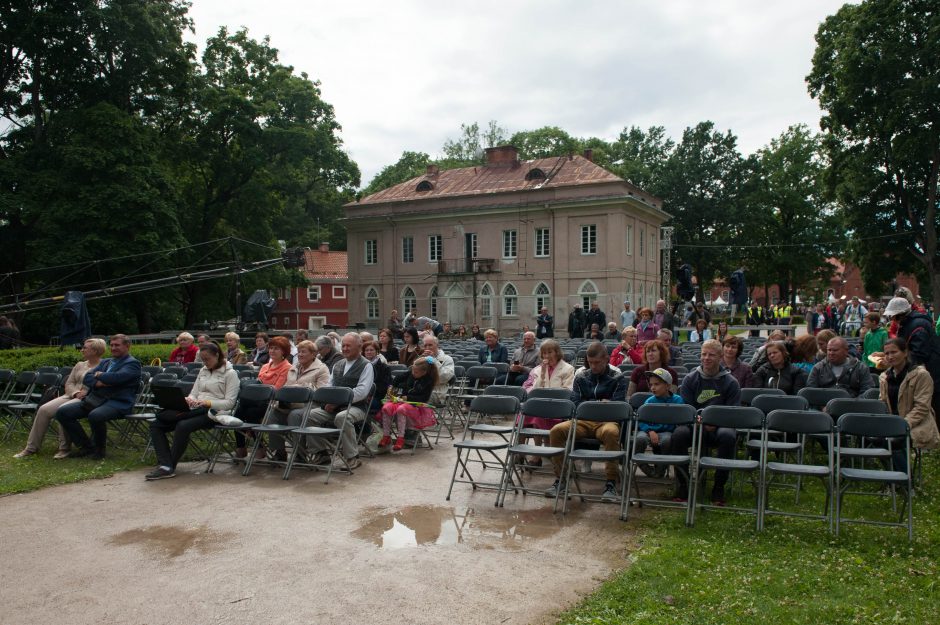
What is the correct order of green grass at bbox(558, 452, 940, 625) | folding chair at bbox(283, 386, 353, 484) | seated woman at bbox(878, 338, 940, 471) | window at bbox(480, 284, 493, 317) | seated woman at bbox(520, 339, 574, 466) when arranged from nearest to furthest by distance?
1. green grass at bbox(558, 452, 940, 625)
2. seated woman at bbox(878, 338, 940, 471)
3. folding chair at bbox(283, 386, 353, 484)
4. seated woman at bbox(520, 339, 574, 466)
5. window at bbox(480, 284, 493, 317)

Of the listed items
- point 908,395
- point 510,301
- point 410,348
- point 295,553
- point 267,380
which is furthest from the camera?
point 510,301

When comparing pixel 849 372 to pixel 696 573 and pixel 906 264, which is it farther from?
pixel 906 264

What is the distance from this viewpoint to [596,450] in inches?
272

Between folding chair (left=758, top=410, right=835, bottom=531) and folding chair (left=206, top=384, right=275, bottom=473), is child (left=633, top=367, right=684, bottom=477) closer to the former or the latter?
folding chair (left=758, top=410, right=835, bottom=531)

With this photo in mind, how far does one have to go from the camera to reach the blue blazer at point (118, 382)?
8.74 m

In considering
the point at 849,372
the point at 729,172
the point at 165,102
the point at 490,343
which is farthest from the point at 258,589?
the point at 729,172

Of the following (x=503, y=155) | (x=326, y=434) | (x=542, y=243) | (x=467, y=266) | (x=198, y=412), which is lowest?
(x=326, y=434)

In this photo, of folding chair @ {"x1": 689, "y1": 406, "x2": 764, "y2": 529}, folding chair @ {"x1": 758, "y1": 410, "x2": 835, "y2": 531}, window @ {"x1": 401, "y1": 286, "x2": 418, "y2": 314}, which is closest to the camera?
folding chair @ {"x1": 758, "y1": 410, "x2": 835, "y2": 531}

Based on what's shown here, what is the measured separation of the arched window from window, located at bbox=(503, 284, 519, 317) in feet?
4.14

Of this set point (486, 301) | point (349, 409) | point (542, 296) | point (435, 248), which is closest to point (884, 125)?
point (542, 296)

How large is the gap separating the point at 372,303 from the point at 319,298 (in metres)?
18.0

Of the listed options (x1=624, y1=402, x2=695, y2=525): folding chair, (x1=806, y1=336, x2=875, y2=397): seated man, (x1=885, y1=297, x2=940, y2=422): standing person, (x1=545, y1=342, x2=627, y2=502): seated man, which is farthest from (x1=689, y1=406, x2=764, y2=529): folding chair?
(x1=806, y1=336, x2=875, y2=397): seated man

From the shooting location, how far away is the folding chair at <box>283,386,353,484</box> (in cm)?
773

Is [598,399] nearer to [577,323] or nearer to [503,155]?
[577,323]
